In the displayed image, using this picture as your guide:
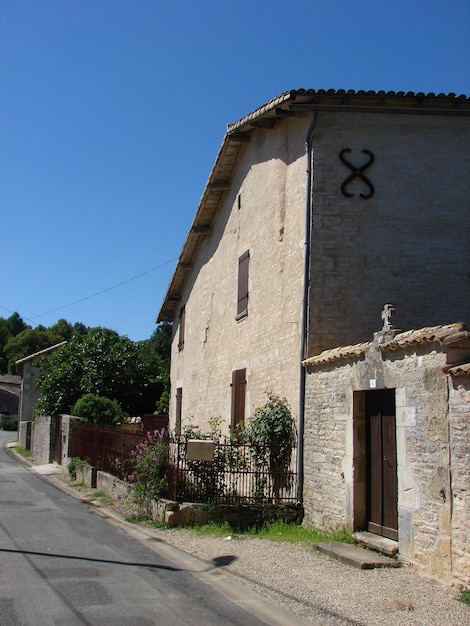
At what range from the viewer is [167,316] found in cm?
2266

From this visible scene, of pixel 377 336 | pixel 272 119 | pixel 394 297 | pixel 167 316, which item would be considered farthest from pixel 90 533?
pixel 167 316

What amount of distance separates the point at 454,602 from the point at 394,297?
18.1 ft

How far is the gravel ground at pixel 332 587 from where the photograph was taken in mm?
5297

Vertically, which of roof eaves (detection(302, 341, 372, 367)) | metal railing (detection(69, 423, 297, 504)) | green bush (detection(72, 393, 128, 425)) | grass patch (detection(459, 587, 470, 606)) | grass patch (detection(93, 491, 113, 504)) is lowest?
grass patch (detection(93, 491, 113, 504))

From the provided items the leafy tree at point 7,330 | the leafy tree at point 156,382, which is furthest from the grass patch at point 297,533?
the leafy tree at point 7,330

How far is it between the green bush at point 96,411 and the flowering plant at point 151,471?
869 centimetres

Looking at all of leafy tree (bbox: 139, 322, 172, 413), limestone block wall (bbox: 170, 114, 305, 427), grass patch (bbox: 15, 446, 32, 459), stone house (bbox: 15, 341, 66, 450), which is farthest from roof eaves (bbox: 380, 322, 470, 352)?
stone house (bbox: 15, 341, 66, 450)

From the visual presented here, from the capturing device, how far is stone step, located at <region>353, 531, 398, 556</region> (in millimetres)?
7051

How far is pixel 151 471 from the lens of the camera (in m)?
9.95

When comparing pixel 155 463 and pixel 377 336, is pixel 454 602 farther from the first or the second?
pixel 155 463

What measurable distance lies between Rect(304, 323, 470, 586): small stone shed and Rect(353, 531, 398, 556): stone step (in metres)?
0.12

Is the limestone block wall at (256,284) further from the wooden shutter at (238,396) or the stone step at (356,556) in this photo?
the stone step at (356,556)

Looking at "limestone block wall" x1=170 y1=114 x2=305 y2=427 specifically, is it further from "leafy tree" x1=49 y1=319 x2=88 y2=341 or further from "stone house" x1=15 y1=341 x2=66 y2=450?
"leafy tree" x1=49 y1=319 x2=88 y2=341

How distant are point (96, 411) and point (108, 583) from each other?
43.7 ft
